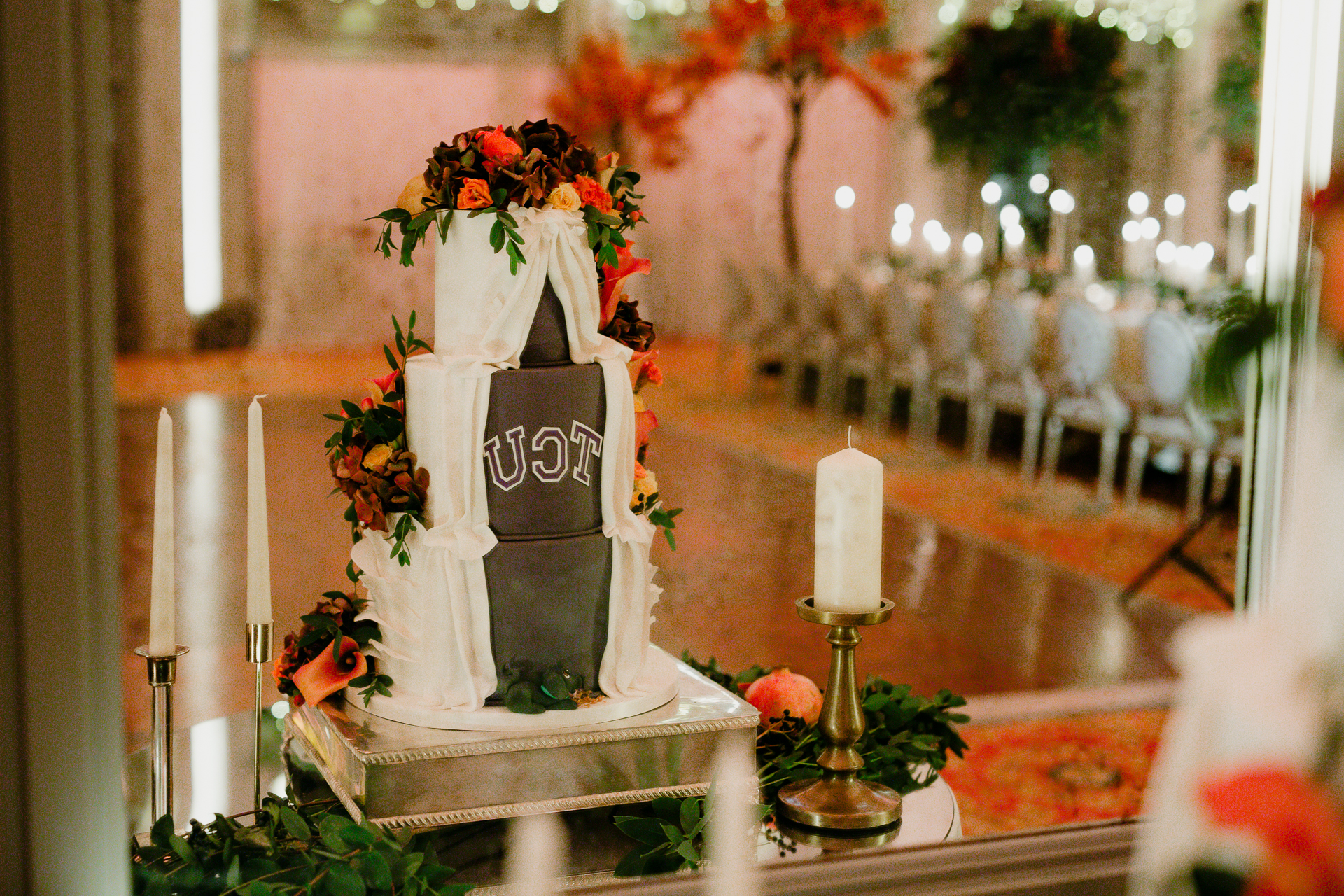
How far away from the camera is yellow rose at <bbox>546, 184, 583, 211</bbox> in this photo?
4.34ft

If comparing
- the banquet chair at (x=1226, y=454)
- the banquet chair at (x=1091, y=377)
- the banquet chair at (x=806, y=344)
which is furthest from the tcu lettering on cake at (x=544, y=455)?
the banquet chair at (x=806, y=344)

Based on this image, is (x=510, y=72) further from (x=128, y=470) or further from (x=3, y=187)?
(x=3, y=187)

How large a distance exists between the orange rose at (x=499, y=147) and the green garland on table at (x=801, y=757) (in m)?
0.63

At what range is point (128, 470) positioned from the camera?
4723 millimetres

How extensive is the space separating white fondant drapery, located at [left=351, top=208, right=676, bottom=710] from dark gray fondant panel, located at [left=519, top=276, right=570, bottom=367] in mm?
10

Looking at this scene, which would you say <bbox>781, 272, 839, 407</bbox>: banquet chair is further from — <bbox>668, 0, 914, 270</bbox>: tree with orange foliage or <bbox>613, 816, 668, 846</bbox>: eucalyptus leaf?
<bbox>613, 816, 668, 846</bbox>: eucalyptus leaf

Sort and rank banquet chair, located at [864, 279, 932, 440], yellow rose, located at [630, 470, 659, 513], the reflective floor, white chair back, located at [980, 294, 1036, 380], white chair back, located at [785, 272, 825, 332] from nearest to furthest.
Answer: yellow rose, located at [630, 470, 659, 513]
the reflective floor
white chair back, located at [980, 294, 1036, 380]
banquet chair, located at [864, 279, 932, 440]
white chair back, located at [785, 272, 825, 332]

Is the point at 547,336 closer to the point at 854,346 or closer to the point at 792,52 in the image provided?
the point at 854,346

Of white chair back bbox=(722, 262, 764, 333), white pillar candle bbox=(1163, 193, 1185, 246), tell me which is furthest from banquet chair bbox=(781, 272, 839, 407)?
A: white pillar candle bbox=(1163, 193, 1185, 246)

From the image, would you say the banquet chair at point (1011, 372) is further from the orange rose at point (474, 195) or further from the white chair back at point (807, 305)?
the orange rose at point (474, 195)

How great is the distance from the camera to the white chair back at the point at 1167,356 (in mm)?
4734

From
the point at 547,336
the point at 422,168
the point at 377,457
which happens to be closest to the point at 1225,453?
the point at 422,168

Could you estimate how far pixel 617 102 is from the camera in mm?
6504

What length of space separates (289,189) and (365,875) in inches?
175
